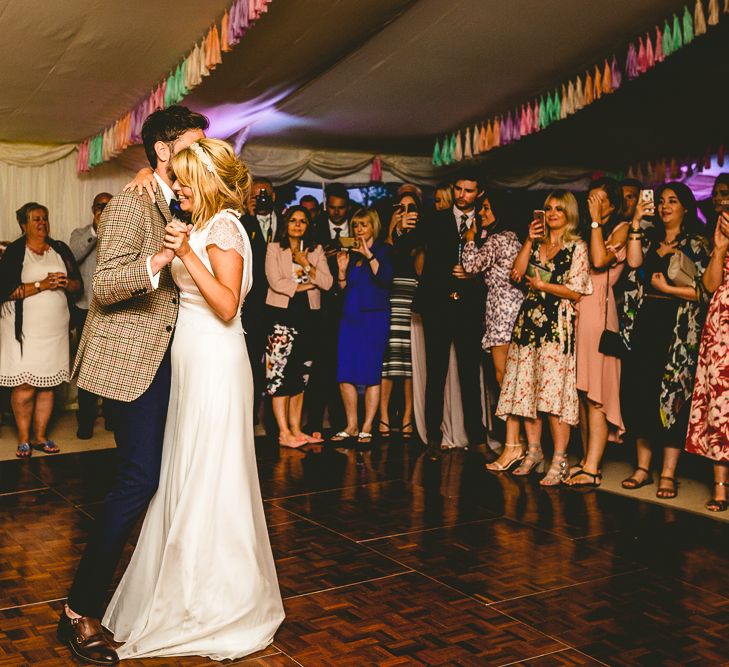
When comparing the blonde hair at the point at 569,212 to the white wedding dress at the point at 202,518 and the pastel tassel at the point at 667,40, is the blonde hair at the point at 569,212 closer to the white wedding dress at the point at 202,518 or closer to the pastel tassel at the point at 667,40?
the pastel tassel at the point at 667,40

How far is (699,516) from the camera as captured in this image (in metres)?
4.23

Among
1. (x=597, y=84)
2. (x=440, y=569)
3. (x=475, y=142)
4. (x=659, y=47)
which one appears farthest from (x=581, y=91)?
(x=440, y=569)

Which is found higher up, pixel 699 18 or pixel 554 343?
pixel 699 18

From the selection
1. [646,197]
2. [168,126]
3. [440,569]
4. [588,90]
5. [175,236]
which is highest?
[588,90]

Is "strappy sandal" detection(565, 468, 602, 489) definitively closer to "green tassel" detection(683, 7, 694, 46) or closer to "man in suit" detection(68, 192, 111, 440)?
"green tassel" detection(683, 7, 694, 46)

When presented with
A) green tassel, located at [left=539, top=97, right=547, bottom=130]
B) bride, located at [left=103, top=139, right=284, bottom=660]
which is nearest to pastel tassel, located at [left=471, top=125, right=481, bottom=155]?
green tassel, located at [left=539, top=97, right=547, bottom=130]

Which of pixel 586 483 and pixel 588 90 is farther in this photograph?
pixel 588 90

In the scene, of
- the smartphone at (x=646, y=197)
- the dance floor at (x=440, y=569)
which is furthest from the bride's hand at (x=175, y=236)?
the smartphone at (x=646, y=197)

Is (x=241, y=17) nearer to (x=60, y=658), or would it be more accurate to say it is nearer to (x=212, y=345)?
(x=212, y=345)

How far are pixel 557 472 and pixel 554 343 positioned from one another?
2.34 ft

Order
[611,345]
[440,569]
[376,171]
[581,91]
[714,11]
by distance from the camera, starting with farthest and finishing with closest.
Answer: [376,171], [581,91], [611,345], [714,11], [440,569]

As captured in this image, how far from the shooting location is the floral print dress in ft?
15.6

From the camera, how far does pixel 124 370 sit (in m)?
2.42

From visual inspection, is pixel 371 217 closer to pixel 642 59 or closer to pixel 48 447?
pixel 642 59
